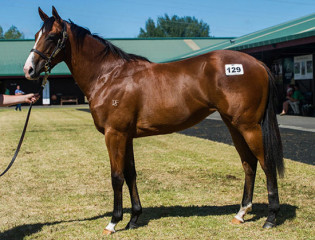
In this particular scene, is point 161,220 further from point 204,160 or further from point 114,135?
point 204,160

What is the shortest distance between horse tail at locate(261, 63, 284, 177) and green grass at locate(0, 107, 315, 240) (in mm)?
702

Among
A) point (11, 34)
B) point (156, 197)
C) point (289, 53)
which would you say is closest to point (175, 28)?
point (11, 34)

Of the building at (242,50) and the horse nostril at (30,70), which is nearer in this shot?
the horse nostril at (30,70)

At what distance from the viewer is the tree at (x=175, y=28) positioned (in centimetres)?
10550

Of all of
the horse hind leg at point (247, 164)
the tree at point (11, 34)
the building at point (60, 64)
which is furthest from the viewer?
the tree at point (11, 34)

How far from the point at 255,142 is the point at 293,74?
1841 cm

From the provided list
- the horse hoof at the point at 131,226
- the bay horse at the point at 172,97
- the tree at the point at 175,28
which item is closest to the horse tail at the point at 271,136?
the bay horse at the point at 172,97

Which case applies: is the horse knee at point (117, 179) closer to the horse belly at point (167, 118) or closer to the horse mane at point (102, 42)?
the horse belly at point (167, 118)

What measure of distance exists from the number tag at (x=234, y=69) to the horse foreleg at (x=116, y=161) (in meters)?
1.32

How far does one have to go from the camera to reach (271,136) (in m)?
4.20

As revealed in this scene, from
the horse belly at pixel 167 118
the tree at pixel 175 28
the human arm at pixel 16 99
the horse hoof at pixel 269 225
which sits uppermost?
the tree at pixel 175 28

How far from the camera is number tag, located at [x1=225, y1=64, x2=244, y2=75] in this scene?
4.17m

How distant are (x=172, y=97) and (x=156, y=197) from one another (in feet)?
6.46

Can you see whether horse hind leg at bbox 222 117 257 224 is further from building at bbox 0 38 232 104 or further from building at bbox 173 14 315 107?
building at bbox 0 38 232 104
